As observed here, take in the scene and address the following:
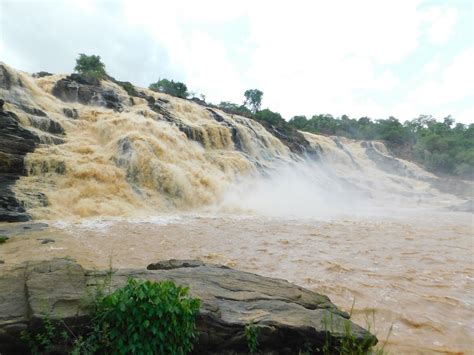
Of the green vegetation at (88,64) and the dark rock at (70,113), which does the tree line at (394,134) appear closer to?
the green vegetation at (88,64)

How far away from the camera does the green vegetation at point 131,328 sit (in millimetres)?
2445

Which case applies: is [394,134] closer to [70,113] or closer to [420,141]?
[420,141]

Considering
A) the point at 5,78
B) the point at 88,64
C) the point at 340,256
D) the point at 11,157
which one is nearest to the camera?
the point at 340,256

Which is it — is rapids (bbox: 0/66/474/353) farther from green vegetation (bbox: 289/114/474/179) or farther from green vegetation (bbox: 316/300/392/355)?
green vegetation (bbox: 289/114/474/179)

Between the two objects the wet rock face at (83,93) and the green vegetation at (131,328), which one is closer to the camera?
the green vegetation at (131,328)

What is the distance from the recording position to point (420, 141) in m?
52.5

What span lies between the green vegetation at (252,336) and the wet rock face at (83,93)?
66.7 feet

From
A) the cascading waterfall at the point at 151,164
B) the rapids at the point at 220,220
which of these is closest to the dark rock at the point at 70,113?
the cascading waterfall at the point at 151,164

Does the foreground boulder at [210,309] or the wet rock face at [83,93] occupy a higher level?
the wet rock face at [83,93]

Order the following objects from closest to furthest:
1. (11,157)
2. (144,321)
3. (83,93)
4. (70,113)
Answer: (144,321) < (11,157) < (70,113) < (83,93)


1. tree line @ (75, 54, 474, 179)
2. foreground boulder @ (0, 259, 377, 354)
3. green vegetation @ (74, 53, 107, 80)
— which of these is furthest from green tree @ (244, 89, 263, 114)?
foreground boulder @ (0, 259, 377, 354)

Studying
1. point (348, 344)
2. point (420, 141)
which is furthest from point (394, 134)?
point (348, 344)

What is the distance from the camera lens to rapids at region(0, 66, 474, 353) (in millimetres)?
5160

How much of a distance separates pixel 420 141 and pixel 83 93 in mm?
50518
